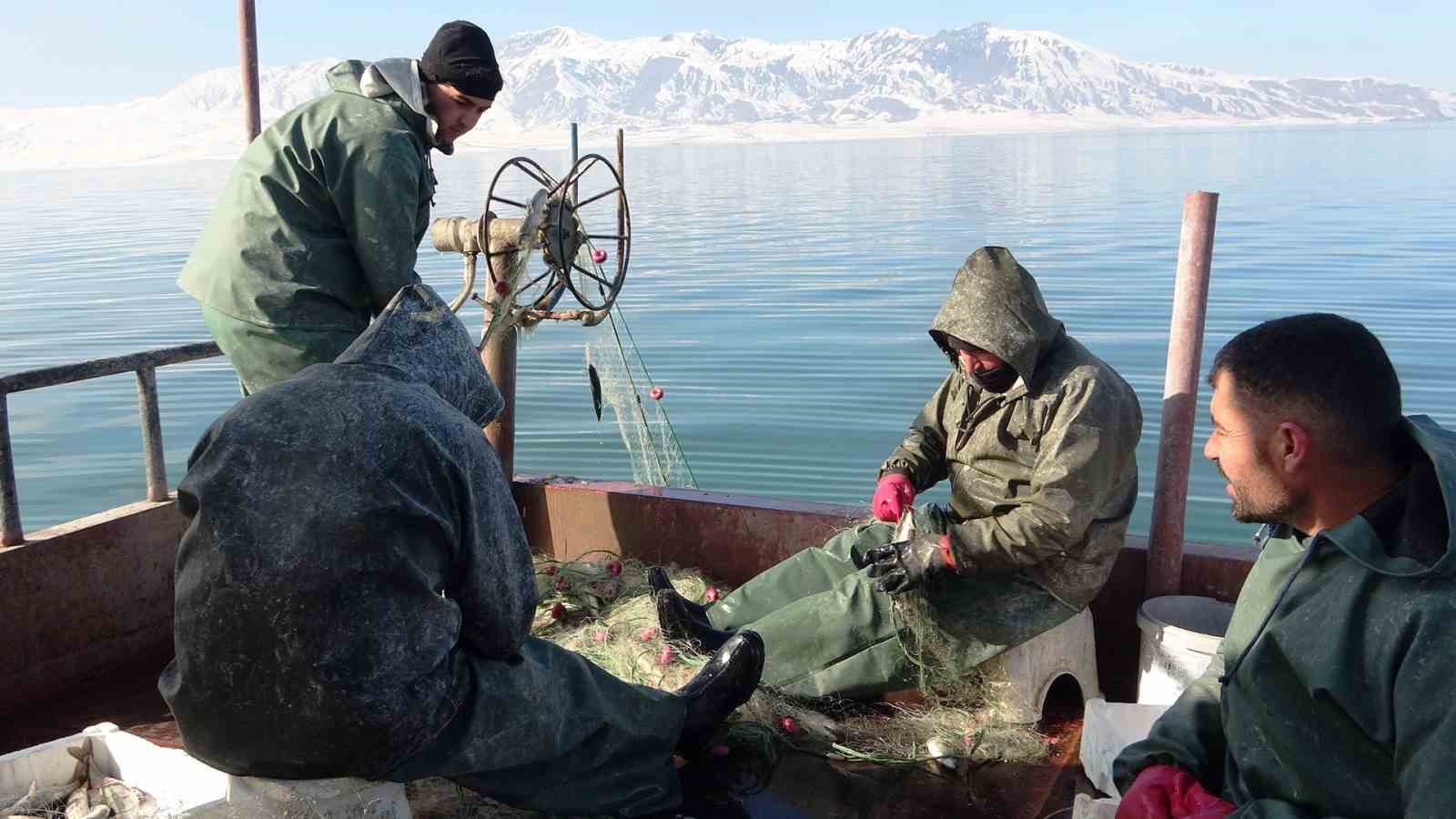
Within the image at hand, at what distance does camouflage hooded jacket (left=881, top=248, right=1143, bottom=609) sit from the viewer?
10.8 ft

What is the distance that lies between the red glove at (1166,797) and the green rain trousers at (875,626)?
1301 mm

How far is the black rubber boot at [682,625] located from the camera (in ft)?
12.4

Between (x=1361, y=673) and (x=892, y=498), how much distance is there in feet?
6.74

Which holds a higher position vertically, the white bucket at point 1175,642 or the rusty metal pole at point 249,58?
the rusty metal pole at point 249,58

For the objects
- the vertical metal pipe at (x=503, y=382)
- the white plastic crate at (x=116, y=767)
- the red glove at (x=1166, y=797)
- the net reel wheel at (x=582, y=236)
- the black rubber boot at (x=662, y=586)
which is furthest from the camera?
the vertical metal pipe at (x=503, y=382)

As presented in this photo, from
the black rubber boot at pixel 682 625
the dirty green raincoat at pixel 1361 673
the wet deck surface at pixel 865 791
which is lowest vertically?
the wet deck surface at pixel 865 791

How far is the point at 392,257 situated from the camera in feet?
12.1

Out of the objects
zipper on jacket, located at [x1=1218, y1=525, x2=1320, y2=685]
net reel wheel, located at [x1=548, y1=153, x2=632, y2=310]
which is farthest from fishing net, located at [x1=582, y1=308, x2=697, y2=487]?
zipper on jacket, located at [x1=1218, y1=525, x2=1320, y2=685]

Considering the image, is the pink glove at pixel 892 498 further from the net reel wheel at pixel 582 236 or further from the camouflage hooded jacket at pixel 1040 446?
the net reel wheel at pixel 582 236

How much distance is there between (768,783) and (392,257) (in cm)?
195

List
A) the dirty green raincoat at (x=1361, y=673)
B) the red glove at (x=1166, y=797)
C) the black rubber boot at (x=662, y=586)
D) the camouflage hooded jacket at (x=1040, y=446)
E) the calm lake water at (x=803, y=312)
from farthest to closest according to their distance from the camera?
1. the calm lake water at (x=803, y=312)
2. the black rubber boot at (x=662, y=586)
3. the camouflage hooded jacket at (x=1040, y=446)
4. the red glove at (x=1166, y=797)
5. the dirty green raincoat at (x=1361, y=673)

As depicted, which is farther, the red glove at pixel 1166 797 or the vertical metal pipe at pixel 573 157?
the vertical metal pipe at pixel 573 157

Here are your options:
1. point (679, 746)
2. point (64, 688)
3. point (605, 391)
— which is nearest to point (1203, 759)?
point (679, 746)

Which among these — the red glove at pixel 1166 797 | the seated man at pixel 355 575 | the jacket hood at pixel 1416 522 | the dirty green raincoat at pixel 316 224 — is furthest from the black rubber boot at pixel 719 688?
the jacket hood at pixel 1416 522
